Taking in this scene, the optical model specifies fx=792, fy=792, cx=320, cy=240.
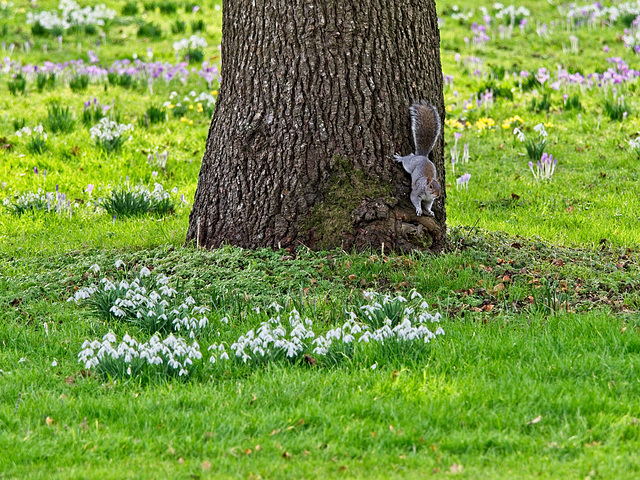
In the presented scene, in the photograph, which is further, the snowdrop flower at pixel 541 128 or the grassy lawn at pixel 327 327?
the snowdrop flower at pixel 541 128

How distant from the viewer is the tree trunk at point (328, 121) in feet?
16.6

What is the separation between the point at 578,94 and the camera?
31.0 feet

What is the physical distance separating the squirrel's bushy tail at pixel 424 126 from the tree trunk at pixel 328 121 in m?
0.08

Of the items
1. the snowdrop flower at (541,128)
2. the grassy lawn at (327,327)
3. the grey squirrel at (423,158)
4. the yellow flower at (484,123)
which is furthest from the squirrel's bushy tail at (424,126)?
the yellow flower at (484,123)

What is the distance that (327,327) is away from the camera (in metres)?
4.26

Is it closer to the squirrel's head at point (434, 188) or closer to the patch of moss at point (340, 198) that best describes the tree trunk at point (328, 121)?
the patch of moss at point (340, 198)

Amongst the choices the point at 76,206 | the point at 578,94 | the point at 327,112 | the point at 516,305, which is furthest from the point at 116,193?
the point at 578,94

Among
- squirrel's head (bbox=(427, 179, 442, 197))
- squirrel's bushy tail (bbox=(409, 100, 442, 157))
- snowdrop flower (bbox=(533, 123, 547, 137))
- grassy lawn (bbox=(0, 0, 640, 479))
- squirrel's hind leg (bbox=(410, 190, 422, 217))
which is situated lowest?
grassy lawn (bbox=(0, 0, 640, 479))

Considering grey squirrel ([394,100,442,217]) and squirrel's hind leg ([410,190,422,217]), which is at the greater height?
grey squirrel ([394,100,442,217])

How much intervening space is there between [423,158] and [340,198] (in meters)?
0.58

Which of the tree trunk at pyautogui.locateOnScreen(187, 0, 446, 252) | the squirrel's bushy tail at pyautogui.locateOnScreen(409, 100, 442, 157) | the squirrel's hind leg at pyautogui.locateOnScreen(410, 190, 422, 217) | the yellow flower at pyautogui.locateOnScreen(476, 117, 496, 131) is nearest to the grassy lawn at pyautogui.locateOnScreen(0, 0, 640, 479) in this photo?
the yellow flower at pyautogui.locateOnScreen(476, 117, 496, 131)

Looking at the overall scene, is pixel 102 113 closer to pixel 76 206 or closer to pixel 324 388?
pixel 76 206

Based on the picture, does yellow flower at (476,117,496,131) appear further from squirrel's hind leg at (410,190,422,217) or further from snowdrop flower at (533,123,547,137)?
squirrel's hind leg at (410,190,422,217)

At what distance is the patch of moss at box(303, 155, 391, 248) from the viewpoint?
16.6 ft
